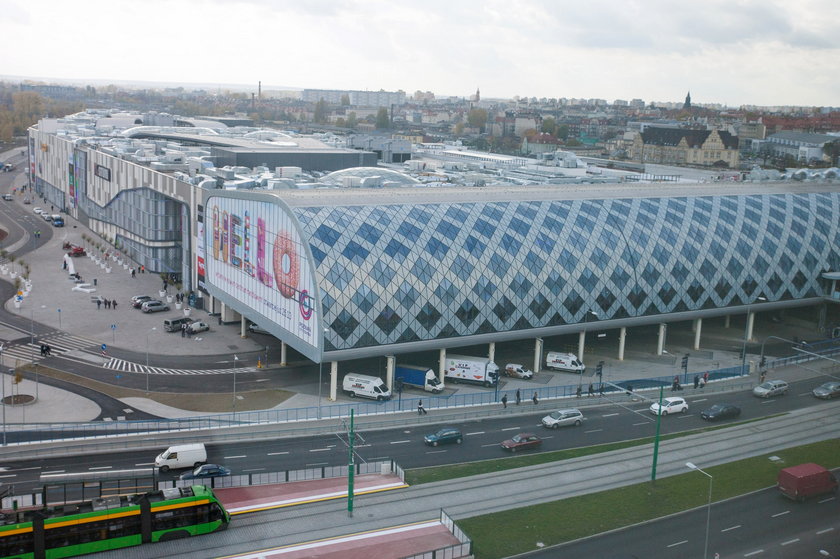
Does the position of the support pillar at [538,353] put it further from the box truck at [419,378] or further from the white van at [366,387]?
the white van at [366,387]

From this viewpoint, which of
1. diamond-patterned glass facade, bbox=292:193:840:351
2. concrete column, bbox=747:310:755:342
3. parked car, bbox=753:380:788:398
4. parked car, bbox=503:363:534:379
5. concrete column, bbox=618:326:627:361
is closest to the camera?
diamond-patterned glass facade, bbox=292:193:840:351

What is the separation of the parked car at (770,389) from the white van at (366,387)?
91.3ft

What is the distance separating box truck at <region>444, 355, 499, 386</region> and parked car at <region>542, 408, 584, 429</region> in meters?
7.98

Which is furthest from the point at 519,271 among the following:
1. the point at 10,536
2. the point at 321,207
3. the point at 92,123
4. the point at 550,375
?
the point at 92,123

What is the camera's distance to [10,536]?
35.5 metres

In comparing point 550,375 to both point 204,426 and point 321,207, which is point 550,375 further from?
point 204,426

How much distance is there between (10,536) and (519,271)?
141ft

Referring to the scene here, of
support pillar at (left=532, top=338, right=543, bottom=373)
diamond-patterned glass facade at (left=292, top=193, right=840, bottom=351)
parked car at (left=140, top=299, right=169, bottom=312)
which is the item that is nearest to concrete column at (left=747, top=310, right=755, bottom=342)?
diamond-patterned glass facade at (left=292, top=193, right=840, bottom=351)

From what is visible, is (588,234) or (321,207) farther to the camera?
(588,234)

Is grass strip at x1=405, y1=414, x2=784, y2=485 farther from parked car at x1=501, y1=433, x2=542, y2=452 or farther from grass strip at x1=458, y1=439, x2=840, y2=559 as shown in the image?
grass strip at x1=458, y1=439, x2=840, y2=559

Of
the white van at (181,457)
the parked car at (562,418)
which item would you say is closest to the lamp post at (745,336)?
the parked car at (562,418)

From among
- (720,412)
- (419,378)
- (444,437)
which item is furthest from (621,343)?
(444,437)

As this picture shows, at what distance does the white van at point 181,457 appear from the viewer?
4741cm

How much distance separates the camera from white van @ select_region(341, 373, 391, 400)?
2393 inches
